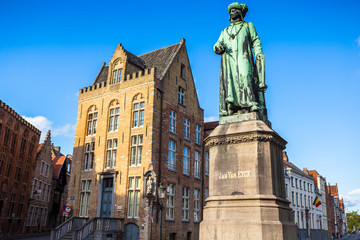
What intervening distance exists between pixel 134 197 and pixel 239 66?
53.4ft

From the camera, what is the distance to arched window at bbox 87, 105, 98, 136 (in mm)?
26766

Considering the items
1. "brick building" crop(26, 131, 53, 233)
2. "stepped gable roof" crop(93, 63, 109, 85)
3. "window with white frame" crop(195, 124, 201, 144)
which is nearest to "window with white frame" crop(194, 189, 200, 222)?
"window with white frame" crop(195, 124, 201, 144)

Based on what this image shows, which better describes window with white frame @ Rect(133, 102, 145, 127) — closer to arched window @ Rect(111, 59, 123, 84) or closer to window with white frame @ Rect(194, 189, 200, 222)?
arched window @ Rect(111, 59, 123, 84)

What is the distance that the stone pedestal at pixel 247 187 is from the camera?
633 centimetres

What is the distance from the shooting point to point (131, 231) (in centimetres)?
2177

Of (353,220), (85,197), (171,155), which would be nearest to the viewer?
(171,155)

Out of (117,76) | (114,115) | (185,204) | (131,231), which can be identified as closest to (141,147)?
(114,115)

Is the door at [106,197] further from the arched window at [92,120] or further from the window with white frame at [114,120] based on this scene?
the arched window at [92,120]

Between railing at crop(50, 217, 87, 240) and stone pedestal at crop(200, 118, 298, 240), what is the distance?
15811 millimetres

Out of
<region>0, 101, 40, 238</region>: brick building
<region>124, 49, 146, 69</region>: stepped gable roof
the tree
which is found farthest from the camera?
the tree

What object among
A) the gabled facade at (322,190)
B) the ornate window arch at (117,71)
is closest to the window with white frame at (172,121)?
the ornate window arch at (117,71)

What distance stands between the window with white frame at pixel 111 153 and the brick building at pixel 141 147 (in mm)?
75

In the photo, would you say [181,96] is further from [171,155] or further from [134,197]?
[134,197]

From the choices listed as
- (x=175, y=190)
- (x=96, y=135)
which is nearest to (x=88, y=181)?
(x=96, y=135)
